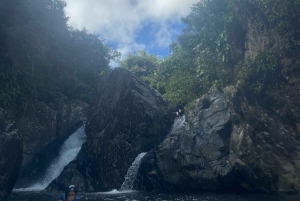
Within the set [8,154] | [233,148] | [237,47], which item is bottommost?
[233,148]

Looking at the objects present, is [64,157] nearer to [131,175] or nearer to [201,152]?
[131,175]

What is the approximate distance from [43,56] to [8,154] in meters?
23.3

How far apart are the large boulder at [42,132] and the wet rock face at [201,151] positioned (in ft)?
51.0

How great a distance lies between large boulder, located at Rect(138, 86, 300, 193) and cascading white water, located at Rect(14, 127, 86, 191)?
12477 millimetres

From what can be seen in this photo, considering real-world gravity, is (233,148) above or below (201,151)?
below

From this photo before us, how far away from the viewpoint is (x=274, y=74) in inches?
797

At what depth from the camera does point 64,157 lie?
3262cm

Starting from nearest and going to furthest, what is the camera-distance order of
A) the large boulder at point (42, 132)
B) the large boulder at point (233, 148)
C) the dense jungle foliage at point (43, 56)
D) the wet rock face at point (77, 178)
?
1. the large boulder at point (233, 148)
2. the wet rock face at point (77, 178)
3. the large boulder at point (42, 132)
4. the dense jungle foliage at point (43, 56)

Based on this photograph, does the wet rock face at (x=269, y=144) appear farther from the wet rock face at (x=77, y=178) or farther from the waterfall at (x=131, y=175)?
the wet rock face at (x=77, y=178)

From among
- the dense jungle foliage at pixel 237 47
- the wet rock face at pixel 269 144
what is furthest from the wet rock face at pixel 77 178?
the wet rock face at pixel 269 144

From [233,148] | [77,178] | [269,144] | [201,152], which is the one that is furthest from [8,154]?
[269,144]

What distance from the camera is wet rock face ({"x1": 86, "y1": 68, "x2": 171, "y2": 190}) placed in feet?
86.7

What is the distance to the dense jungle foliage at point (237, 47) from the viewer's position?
1997cm

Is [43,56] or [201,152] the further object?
[43,56]
